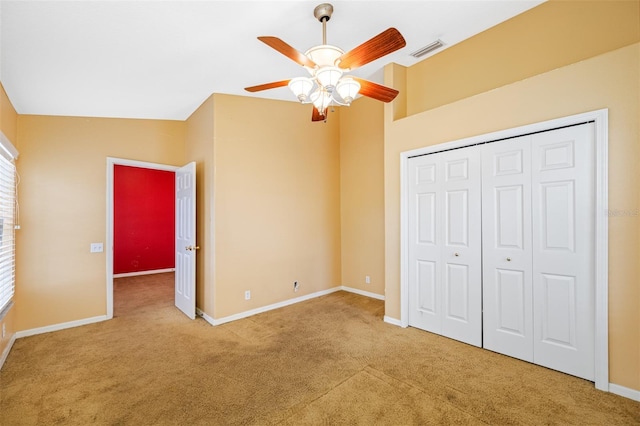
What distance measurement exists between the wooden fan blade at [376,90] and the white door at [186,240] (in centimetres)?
260

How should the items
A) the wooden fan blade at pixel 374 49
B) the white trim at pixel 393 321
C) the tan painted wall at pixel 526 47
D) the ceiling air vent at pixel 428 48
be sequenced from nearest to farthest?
the wooden fan blade at pixel 374 49, the tan painted wall at pixel 526 47, the ceiling air vent at pixel 428 48, the white trim at pixel 393 321

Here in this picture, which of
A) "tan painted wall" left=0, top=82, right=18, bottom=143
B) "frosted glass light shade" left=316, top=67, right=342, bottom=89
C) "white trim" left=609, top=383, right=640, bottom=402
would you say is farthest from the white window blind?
"white trim" left=609, top=383, right=640, bottom=402

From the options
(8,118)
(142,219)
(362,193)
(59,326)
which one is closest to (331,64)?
(362,193)

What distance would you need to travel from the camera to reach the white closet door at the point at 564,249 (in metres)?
2.41

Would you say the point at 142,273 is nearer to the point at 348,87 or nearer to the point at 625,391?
the point at 348,87

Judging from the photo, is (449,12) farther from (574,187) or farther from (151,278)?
(151,278)

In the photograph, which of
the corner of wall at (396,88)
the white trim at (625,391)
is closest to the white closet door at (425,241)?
the corner of wall at (396,88)

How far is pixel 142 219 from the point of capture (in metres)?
7.14

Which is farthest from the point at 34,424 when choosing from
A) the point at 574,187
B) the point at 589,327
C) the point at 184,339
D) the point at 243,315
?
the point at 574,187

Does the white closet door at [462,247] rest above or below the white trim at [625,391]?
above

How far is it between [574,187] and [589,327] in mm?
1133

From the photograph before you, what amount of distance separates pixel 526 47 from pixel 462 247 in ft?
6.78

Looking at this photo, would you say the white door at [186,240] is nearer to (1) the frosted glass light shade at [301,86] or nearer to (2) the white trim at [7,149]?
(2) the white trim at [7,149]

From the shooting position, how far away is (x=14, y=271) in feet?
11.3
